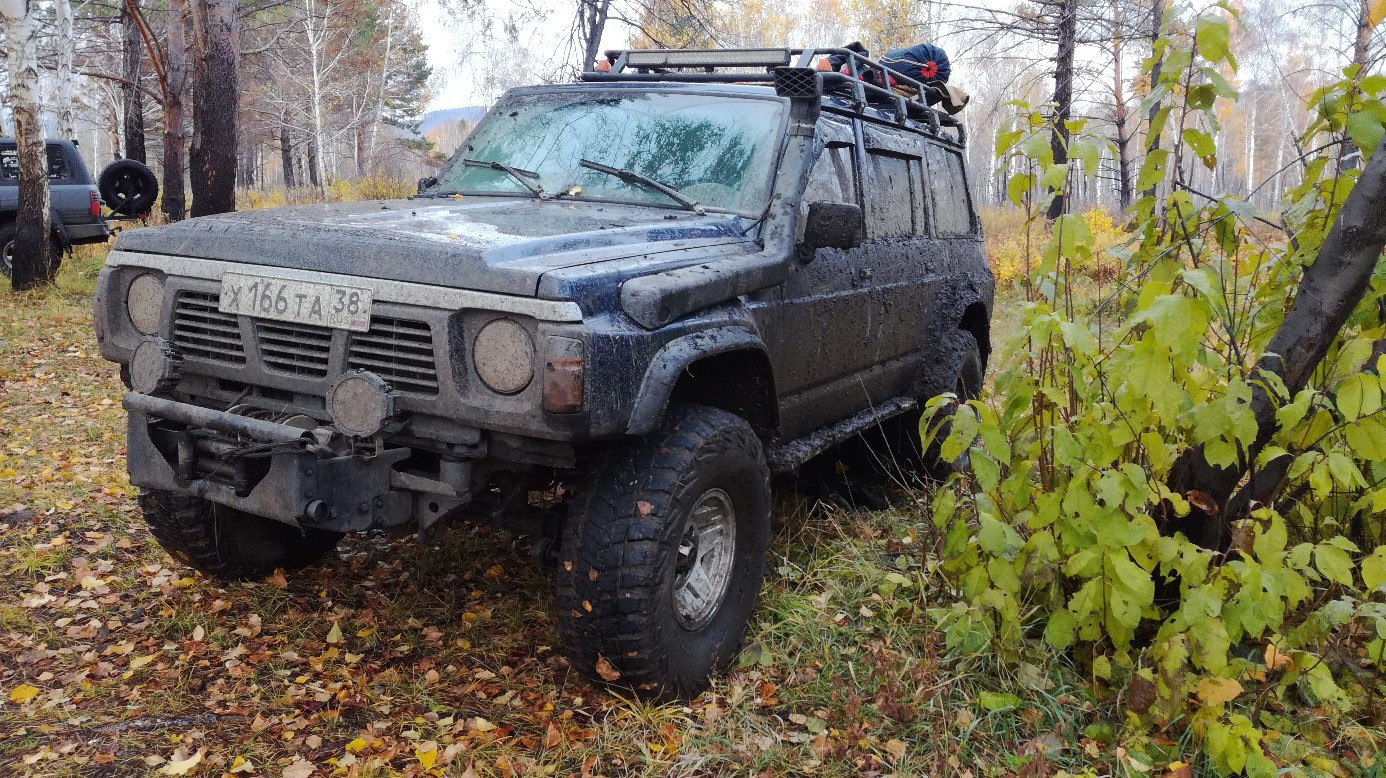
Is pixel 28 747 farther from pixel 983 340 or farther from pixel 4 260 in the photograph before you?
pixel 4 260

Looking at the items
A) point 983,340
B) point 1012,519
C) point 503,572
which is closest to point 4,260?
point 503,572

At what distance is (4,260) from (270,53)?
2301cm

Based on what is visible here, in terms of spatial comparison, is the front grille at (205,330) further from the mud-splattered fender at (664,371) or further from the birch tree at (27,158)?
the birch tree at (27,158)

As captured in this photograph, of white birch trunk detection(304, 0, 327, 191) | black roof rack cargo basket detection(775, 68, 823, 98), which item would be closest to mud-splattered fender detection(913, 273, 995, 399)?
black roof rack cargo basket detection(775, 68, 823, 98)

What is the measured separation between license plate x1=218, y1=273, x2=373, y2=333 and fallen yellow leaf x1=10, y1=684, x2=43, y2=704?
54.1 inches

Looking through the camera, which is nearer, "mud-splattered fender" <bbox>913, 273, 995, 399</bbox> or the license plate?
the license plate

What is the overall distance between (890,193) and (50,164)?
11362 millimetres

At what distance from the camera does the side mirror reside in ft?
12.0

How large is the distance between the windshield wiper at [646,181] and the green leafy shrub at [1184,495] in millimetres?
1218

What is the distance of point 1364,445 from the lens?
9.50 ft

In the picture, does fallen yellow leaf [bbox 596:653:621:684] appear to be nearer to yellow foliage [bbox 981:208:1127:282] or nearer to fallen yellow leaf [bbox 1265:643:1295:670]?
fallen yellow leaf [bbox 1265:643:1295:670]

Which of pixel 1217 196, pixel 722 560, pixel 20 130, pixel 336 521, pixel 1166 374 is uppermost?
pixel 20 130

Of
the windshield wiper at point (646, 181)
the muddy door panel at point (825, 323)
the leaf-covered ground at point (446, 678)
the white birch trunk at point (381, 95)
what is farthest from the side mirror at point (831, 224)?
the white birch trunk at point (381, 95)

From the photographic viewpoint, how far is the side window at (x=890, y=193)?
4750mm
